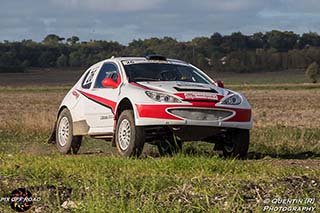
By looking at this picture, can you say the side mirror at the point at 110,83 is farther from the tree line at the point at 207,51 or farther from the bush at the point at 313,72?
the bush at the point at 313,72

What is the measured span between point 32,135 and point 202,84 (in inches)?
258

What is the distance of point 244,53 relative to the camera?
11588cm

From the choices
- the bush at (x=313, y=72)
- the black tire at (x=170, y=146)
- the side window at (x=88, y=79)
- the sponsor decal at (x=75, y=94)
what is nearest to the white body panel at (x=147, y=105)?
the side window at (x=88, y=79)

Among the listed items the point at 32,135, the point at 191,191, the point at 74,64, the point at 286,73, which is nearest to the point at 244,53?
the point at 286,73

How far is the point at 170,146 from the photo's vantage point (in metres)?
11.5

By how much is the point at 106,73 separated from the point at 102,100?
71 cm

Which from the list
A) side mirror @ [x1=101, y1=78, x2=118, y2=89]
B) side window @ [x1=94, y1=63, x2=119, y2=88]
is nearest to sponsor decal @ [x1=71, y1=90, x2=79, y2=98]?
side window @ [x1=94, y1=63, x2=119, y2=88]

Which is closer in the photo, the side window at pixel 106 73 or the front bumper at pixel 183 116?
the front bumper at pixel 183 116

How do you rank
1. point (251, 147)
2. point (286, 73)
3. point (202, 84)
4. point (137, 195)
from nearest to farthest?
point (137, 195) < point (202, 84) < point (251, 147) < point (286, 73)

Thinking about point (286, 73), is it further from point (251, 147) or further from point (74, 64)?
point (251, 147)

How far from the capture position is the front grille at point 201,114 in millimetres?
10221

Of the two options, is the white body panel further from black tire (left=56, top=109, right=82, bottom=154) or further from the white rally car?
black tire (left=56, top=109, right=82, bottom=154)

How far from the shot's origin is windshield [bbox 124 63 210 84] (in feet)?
37.5

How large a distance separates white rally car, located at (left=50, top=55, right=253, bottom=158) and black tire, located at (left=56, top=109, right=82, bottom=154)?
0.06ft
